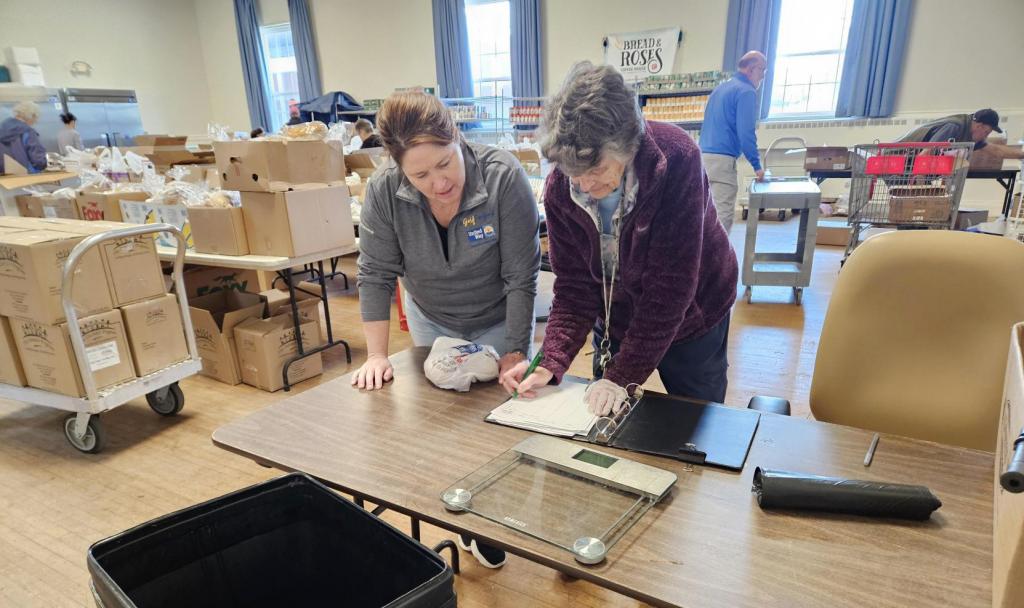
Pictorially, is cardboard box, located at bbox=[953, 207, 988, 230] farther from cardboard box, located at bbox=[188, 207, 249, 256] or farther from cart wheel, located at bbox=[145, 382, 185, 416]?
cart wheel, located at bbox=[145, 382, 185, 416]

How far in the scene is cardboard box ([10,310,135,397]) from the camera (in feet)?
6.82

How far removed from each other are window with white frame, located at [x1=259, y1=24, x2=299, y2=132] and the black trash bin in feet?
33.9

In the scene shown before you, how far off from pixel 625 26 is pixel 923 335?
22.5 feet

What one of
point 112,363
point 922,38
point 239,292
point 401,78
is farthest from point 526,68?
point 112,363

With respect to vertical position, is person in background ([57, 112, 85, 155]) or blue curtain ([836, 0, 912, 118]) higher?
blue curtain ([836, 0, 912, 118])

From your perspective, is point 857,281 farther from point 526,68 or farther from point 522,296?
point 526,68

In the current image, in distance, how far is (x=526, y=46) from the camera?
7496mm

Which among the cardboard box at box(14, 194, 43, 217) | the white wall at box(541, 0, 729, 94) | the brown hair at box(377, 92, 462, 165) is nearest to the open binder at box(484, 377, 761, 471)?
the brown hair at box(377, 92, 462, 165)

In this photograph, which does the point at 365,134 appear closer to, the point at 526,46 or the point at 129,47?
the point at 526,46

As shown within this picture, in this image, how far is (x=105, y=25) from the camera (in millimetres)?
8781

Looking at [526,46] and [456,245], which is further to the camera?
[526,46]

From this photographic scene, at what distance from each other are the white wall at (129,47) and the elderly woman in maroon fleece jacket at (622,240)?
1012 cm

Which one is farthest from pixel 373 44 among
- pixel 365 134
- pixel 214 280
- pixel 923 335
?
pixel 923 335

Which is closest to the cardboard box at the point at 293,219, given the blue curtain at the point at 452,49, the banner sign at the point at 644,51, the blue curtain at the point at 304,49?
the banner sign at the point at 644,51
